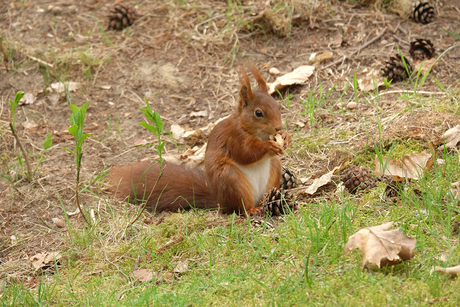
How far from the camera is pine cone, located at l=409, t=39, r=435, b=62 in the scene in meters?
3.59

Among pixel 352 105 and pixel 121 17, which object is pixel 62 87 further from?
pixel 352 105

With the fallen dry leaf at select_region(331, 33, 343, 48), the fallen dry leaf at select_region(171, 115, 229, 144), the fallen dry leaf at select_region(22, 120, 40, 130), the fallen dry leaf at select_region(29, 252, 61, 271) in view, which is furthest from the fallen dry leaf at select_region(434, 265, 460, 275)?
the fallen dry leaf at select_region(22, 120, 40, 130)

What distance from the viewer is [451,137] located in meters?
2.52

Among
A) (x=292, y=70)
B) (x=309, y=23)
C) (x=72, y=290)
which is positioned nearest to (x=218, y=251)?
(x=72, y=290)

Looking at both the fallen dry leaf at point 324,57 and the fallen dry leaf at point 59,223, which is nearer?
the fallen dry leaf at point 59,223

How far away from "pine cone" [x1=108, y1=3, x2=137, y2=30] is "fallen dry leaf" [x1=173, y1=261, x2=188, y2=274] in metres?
3.04

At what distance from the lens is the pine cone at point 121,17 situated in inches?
177

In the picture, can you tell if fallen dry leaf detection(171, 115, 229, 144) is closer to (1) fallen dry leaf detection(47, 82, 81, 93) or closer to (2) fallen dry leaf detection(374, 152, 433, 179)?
(1) fallen dry leaf detection(47, 82, 81, 93)

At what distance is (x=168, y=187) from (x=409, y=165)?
50.5 inches

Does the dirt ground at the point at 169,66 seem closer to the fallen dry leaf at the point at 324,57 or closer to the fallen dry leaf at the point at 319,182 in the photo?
the fallen dry leaf at the point at 324,57

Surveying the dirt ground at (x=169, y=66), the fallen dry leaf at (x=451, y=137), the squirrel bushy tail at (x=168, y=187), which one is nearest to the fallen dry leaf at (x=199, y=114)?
the dirt ground at (x=169, y=66)

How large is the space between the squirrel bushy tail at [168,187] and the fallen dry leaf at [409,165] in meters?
0.93

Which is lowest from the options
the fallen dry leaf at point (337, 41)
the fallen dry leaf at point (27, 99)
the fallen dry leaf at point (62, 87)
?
the fallen dry leaf at point (27, 99)

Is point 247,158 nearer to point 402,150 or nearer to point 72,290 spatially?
point 402,150
